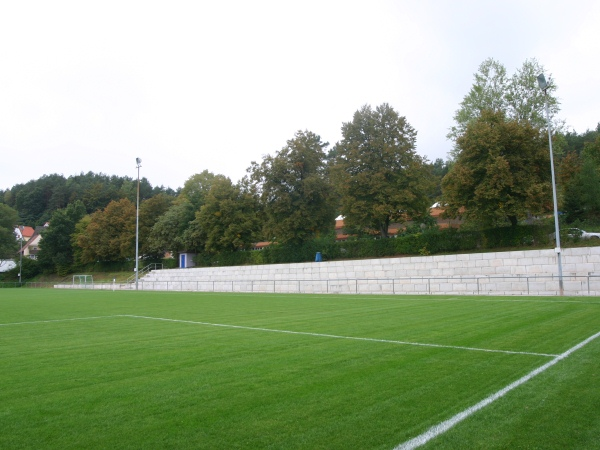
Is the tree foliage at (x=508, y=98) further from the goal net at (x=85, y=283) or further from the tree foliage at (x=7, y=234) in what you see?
the tree foliage at (x=7, y=234)

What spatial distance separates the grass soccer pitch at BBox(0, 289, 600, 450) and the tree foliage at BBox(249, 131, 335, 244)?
107ft

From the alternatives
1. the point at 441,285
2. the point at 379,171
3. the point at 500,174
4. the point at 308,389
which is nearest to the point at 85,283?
the point at 379,171

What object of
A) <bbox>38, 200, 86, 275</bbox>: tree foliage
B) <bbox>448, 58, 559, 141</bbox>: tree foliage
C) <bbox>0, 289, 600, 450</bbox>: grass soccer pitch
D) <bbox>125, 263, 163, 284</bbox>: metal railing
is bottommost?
<bbox>0, 289, 600, 450</bbox>: grass soccer pitch

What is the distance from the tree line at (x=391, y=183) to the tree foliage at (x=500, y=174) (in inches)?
2.9

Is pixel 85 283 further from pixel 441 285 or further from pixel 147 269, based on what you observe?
pixel 441 285

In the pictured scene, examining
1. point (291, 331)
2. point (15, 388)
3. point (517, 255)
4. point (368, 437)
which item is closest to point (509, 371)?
point (368, 437)

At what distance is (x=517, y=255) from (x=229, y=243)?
104 feet

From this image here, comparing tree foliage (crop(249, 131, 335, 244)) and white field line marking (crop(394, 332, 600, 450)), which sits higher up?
tree foliage (crop(249, 131, 335, 244))

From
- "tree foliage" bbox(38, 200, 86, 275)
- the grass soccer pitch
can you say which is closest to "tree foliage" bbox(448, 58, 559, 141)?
the grass soccer pitch

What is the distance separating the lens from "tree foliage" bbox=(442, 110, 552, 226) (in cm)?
3167

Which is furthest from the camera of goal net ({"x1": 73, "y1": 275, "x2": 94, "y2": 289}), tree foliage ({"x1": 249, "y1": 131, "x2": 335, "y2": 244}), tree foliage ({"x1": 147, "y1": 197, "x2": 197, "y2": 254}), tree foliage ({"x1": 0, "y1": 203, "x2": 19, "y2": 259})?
A: tree foliage ({"x1": 0, "y1": 203, "x2": 19, "y2": 259})

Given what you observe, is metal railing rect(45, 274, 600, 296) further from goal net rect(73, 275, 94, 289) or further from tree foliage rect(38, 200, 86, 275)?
tree foliage rect(38, 200, 86, 275)

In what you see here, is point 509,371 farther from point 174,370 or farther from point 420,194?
point 420,194

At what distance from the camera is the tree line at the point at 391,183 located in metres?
32.9
